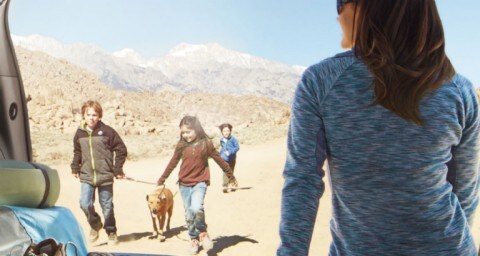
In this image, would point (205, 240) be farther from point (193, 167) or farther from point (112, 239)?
point (112, 239)

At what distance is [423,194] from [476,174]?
11cm

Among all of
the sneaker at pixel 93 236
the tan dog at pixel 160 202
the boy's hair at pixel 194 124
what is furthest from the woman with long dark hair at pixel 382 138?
the sneaker at pixel 93 236

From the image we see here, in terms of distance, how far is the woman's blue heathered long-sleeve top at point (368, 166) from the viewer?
0.50 metres

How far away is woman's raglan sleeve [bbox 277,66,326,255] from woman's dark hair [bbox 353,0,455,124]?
57mm

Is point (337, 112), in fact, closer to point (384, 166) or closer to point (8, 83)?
point (384, 166)

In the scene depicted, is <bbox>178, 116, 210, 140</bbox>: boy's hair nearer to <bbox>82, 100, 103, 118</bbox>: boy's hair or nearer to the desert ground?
<bbox>82, 100, 103, 118</bbox>: boy's hair

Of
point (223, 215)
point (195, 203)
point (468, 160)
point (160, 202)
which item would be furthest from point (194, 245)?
point (468, 160)

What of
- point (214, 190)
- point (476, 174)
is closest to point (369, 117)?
point (476, 174)

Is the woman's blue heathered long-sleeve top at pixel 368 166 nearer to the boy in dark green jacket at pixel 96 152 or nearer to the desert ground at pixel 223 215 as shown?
the desert ground at pixel 223 215

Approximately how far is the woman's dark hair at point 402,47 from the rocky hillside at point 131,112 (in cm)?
769

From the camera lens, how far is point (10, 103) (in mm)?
1117

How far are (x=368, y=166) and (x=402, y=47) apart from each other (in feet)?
0.37

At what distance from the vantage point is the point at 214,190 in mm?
7082

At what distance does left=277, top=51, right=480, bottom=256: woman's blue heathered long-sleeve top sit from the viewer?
0.50m
